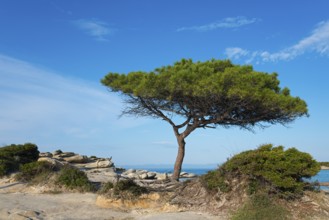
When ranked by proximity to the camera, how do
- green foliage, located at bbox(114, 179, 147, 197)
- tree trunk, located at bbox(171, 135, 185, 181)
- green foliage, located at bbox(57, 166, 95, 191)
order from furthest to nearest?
tree trunk, located at bbox(171, 135, 185, 181) → green foliage, located at bbox(57, 166, 95, 191) → green foliage, located at bbox(114, 179, 147, 197)

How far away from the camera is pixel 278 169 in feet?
36.9

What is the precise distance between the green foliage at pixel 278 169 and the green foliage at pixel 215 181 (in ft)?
1.61

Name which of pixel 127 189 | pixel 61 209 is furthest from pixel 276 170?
pixel 61 209

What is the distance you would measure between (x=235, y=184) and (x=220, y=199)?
715 mm

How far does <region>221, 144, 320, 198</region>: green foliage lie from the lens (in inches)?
439

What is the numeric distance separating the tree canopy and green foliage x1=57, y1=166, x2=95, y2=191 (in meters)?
4.05

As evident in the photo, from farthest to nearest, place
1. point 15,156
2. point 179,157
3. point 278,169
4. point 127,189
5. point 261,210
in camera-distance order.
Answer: point 15,156, point 179,157, point 127,189, point 278,169, point 261,210

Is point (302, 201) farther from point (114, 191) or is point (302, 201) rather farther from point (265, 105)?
point (114, 191)

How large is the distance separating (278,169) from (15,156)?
15.2m

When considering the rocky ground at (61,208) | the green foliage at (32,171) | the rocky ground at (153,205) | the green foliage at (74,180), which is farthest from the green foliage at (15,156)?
the green foliage at (74,180)

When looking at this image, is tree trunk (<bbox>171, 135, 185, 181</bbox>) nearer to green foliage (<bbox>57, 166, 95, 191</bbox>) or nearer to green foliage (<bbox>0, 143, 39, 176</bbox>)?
green foliage (<bbox>57, 166, 95, 191</bbox>)

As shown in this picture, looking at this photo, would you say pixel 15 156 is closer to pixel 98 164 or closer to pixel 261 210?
pixel 98 164

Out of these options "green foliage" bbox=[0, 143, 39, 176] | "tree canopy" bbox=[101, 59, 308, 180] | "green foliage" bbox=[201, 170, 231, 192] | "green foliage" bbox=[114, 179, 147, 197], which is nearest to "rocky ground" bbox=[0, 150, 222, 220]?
"green foliage" bbox=[114, 179, 147, 197]

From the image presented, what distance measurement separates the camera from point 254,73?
13875mm
